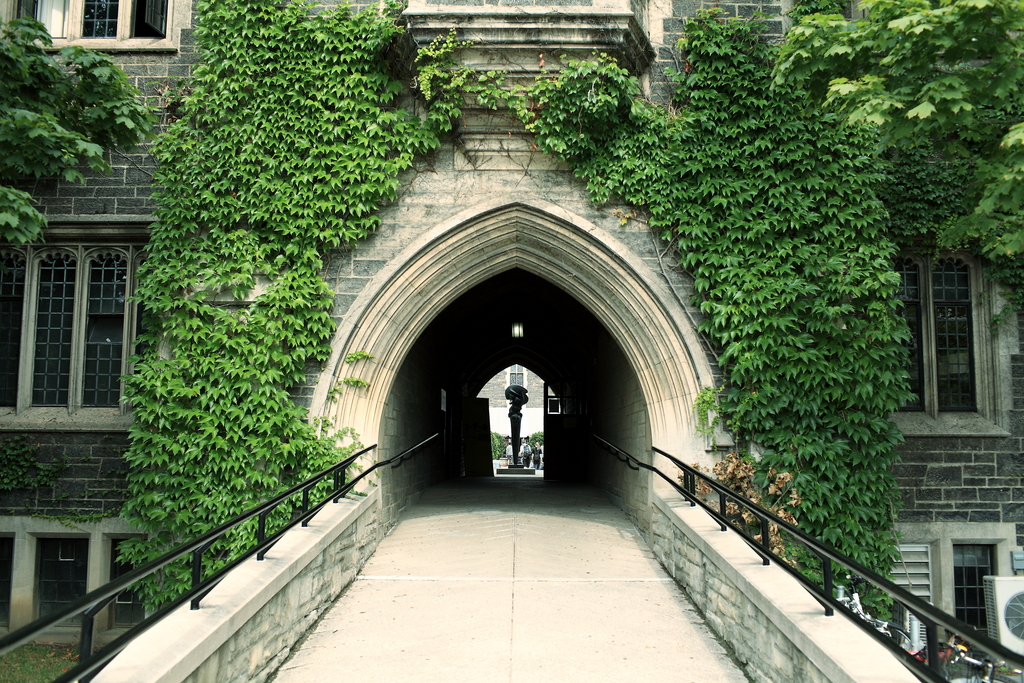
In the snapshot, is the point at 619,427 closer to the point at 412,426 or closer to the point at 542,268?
the point at 412,426

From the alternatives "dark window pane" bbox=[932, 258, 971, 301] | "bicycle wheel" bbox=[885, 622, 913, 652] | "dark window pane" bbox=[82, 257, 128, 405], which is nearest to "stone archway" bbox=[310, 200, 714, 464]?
"bicycle wheel" bbox=[885, 622, 913, 652]

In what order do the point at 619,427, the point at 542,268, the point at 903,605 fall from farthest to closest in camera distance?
1. the point at 619,427
2. the point at 542,268
3. the point at 903,605

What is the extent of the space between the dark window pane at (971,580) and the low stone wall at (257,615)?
21.6 ft

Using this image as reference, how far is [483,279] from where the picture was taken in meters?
8.24

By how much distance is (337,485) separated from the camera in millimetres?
6855

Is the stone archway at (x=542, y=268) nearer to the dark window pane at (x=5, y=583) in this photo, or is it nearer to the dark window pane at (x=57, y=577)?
the dark window pane at (x=57, y=577)

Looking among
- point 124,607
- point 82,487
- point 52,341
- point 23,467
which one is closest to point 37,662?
point 124,607

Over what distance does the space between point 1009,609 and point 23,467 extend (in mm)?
10393

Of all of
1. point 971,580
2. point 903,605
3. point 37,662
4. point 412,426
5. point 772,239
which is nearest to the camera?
point 903,605

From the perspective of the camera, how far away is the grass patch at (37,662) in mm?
7121

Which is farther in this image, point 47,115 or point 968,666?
point 968,666

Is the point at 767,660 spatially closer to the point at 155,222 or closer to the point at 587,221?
the point at 587,221

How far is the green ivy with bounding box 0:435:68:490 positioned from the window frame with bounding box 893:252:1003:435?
926 centimetres

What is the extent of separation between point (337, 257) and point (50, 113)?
8.92ft
